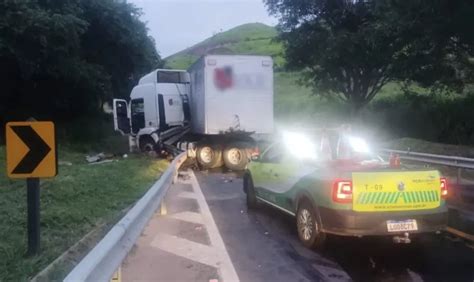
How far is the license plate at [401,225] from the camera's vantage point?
6.51m

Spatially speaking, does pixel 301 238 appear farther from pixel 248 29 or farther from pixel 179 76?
pixel 248 29

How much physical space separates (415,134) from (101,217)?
2186 centimetres

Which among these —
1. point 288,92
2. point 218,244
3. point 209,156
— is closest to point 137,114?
point 209,156

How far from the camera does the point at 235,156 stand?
19.2 m

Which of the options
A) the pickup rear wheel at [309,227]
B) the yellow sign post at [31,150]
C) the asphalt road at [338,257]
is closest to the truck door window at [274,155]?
the asphalt road at [338,257]

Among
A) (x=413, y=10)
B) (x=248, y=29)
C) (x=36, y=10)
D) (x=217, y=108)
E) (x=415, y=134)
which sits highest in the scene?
(x=248, y=29)

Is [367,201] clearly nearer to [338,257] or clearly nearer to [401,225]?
[401,225]

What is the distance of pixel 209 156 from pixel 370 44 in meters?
10.3

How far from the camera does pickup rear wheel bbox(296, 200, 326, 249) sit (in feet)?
22.9

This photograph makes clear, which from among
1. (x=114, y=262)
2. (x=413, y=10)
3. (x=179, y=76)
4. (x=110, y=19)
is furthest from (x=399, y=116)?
(x=114, y=262)

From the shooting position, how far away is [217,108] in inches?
728

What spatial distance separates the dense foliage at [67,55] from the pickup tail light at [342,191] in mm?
19282

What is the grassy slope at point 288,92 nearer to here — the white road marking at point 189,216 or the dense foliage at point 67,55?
the dense foliage at point 67,55

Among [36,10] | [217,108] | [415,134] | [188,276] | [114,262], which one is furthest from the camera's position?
[415,134]
